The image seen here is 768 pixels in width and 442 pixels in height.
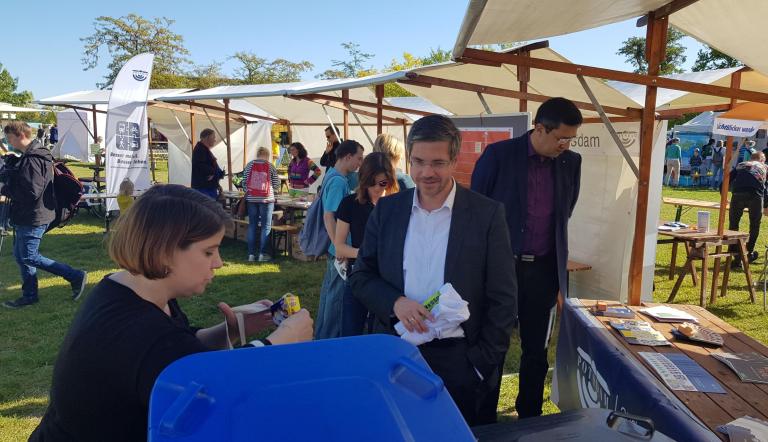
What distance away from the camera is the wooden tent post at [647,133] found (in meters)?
3.48

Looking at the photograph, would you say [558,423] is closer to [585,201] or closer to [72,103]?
[585,201]

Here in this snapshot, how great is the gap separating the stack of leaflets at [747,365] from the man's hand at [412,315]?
151cm

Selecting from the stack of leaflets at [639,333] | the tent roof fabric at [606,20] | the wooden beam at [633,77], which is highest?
the tent roof fabric at [606,20]

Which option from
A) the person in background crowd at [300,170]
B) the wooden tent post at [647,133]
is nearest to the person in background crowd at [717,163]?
the person in background crowd at [300,170]

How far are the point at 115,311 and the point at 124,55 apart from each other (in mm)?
43030

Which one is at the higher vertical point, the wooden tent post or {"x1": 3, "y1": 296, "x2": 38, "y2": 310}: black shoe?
the wooden tent post

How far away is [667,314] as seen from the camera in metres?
3.13

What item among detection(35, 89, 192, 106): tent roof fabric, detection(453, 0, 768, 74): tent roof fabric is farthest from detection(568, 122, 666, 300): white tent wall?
detection(35, 89, 192, 106): tent roof fabric

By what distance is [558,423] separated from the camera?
140cm

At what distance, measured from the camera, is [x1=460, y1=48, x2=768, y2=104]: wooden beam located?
3365mm

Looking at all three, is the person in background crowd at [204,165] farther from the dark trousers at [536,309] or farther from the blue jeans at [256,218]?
the dark trousers at [536,309]

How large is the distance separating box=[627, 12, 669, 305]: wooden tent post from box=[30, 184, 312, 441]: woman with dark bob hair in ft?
10.1

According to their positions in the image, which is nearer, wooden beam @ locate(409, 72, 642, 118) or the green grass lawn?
the green grass lawn

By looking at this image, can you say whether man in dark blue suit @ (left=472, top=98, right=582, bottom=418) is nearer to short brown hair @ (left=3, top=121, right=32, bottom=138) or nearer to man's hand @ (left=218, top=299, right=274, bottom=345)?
man's hand @ (left=218, top=299, right=274, bottom=345)
